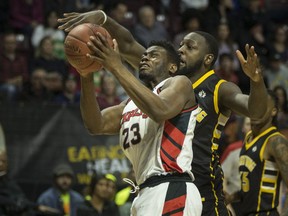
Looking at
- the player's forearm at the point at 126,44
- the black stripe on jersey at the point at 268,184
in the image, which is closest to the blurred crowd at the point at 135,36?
the black stripe on jersey at the point at 268,184

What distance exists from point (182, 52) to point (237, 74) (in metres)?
7.97

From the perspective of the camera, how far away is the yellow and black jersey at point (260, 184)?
26.7 ft

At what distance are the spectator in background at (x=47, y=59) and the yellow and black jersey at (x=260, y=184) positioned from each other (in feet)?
18.4

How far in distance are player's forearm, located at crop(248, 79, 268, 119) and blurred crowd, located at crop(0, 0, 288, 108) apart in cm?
478

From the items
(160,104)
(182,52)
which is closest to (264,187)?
(182,52)

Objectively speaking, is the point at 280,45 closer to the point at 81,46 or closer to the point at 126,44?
the point at 126,44

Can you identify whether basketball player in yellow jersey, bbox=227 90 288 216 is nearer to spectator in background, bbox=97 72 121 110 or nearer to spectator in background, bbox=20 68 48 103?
spectator in background, bbox=97 72 121 110

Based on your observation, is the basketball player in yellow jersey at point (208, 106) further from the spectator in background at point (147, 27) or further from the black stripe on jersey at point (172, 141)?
the spectator in background at point (147, 27)

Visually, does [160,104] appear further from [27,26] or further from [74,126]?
[27,26]

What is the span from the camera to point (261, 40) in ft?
52.8

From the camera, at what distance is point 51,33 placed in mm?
14000

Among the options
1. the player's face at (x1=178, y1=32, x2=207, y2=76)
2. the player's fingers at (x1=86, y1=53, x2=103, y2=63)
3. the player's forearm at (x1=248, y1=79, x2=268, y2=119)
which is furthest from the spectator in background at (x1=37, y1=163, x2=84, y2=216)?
the player's fingers at (x1=86, y1=53, x2=103, y2=63)

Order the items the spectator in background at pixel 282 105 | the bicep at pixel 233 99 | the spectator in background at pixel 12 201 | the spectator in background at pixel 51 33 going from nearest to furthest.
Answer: the bicep at pixel 233 99 → the spectator in background at pixel 12 201 → the spectator in background at pixel 282 105 → the spectator in background at pixel 51 33

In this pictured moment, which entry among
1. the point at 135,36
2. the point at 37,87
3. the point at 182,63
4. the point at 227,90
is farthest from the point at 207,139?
the point at 135,36
